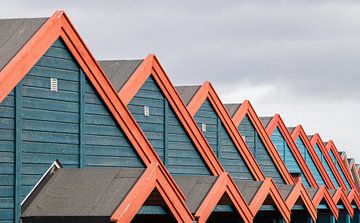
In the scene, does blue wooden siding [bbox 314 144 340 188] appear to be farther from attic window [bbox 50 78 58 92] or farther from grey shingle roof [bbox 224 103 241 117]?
attic window [bbox 50 78 58 92]

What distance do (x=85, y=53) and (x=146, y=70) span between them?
840cm

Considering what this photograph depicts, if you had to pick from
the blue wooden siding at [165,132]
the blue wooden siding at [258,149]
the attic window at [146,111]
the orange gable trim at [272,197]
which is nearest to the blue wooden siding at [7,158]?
the blue wooden siding at [165,132]

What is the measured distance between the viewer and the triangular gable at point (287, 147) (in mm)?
71125

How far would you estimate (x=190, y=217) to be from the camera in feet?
128

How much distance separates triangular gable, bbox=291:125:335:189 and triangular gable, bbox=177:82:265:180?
691 inches

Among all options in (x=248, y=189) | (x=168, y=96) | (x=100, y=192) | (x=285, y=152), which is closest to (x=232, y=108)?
(x=248, y=189)

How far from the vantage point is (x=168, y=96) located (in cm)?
4875

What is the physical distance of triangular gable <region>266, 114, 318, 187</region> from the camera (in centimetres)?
7112

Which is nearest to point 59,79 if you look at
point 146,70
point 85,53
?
point 85,53

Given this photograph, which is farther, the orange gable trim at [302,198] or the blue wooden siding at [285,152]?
the blue wooden siding at [285,152]

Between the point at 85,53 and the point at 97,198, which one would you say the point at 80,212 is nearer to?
the point at 97,198

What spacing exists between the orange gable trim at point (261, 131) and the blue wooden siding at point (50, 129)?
21.0 meters

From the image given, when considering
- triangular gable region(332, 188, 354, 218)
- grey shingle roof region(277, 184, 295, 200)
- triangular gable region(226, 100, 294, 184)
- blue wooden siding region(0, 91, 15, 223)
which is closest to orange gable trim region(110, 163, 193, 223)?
blue wooden siding region(0, 91, 15, 223)

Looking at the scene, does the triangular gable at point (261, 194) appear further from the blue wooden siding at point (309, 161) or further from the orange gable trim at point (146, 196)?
the blue wooden siding at point (309, 161)
